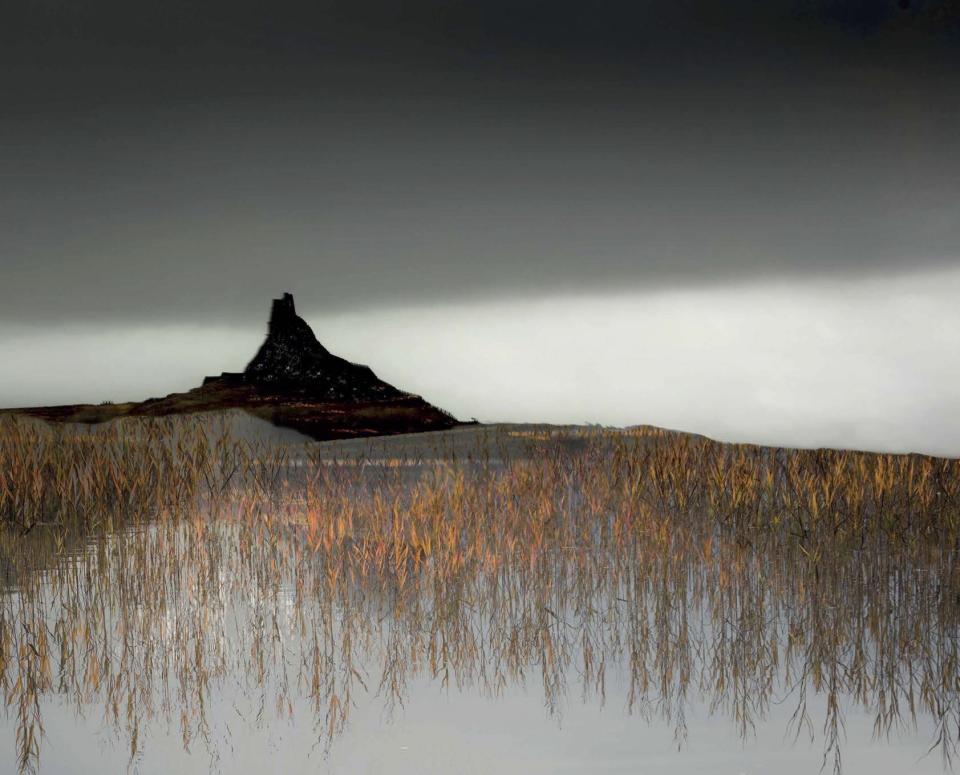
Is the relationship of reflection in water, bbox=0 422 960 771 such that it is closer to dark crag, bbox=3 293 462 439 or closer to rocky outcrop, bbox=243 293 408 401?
rocky outcrop, bbox=243 293 408 401

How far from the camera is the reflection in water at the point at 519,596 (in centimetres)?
309

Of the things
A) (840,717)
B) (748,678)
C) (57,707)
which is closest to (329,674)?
(57,707)

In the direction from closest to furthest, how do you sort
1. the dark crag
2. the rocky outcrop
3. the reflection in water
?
the reflection in water → the rocky outcrop → the dark crag

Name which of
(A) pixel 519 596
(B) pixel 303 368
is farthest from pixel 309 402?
(A) pixel 519 596

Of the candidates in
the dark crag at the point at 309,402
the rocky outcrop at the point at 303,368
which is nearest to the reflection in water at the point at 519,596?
the rocky outcrop at the point at 303,368

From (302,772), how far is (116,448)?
158 inches

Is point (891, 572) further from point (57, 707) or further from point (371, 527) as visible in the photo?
point (57, 707)

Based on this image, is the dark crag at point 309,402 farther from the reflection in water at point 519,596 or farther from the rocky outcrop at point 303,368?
the reflection in water at point 519,596

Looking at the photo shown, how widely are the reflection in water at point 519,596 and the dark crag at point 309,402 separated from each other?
481cm

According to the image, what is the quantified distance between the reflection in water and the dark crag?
4.81m

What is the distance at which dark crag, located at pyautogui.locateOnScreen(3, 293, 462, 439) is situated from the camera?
34.9 ft

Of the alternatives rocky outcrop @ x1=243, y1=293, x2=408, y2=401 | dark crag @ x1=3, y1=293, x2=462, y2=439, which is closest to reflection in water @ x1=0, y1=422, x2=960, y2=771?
rocky outcrop @ x1=243, y1=293, x2=408, y2=401

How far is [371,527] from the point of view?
468 cm

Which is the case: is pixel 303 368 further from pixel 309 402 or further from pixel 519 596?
pixel 519 596
